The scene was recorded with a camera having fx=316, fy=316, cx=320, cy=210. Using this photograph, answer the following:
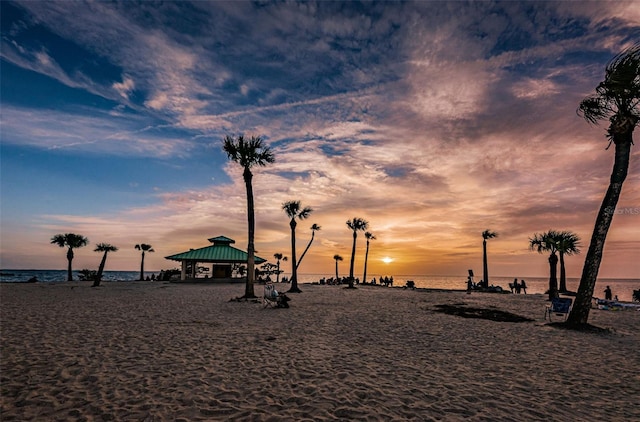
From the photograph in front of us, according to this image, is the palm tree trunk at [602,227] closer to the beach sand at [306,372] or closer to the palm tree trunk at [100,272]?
the beach sand at [306,372]

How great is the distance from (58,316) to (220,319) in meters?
6.71

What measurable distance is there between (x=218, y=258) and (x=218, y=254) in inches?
54.7

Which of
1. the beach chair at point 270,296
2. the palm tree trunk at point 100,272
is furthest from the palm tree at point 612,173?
the palm tree trunk at point 100,272

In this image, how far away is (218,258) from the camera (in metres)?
41.2

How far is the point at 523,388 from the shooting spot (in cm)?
632

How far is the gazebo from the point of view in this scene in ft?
135

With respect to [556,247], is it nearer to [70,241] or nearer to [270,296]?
[270,296]

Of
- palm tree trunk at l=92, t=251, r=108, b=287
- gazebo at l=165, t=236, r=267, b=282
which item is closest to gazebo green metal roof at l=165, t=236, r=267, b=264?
gazebo at l=165, t=236, r=267, b=282

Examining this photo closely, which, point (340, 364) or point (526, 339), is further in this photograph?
point (526, 339)

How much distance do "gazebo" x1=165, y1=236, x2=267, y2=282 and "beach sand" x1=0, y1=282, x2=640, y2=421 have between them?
2854 cm

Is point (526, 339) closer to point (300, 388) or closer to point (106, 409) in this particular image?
point (300, 388)

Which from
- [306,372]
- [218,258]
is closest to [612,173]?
[306,372]

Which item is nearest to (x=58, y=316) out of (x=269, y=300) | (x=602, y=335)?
(x=269, y=300)

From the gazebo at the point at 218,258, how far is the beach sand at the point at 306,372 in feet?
93.6
